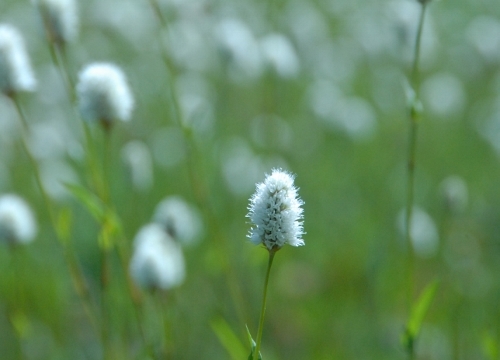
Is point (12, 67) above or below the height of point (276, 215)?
above

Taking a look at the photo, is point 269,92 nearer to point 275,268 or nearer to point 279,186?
point 275,268

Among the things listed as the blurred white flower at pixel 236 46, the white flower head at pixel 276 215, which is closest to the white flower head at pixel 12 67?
the white flower head at pixel 276 215

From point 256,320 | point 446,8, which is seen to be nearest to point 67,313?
point 256,320

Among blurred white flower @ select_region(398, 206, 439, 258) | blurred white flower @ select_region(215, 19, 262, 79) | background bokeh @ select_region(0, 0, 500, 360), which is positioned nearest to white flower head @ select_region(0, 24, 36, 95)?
background bokeh @ select_region(0, 0, 500, 360)

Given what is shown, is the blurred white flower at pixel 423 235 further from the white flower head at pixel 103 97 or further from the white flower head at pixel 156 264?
the white flower head at pixel 103 97

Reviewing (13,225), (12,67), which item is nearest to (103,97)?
(12,67)

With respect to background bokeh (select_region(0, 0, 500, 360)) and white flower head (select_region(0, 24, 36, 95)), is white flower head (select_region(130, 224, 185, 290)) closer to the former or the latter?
background bokeh (select_region(0, 0, 500, 360))

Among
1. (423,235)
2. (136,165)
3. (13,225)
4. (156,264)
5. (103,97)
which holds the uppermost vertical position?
(423,235)

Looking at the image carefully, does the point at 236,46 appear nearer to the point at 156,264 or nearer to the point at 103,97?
the point at 103,97
